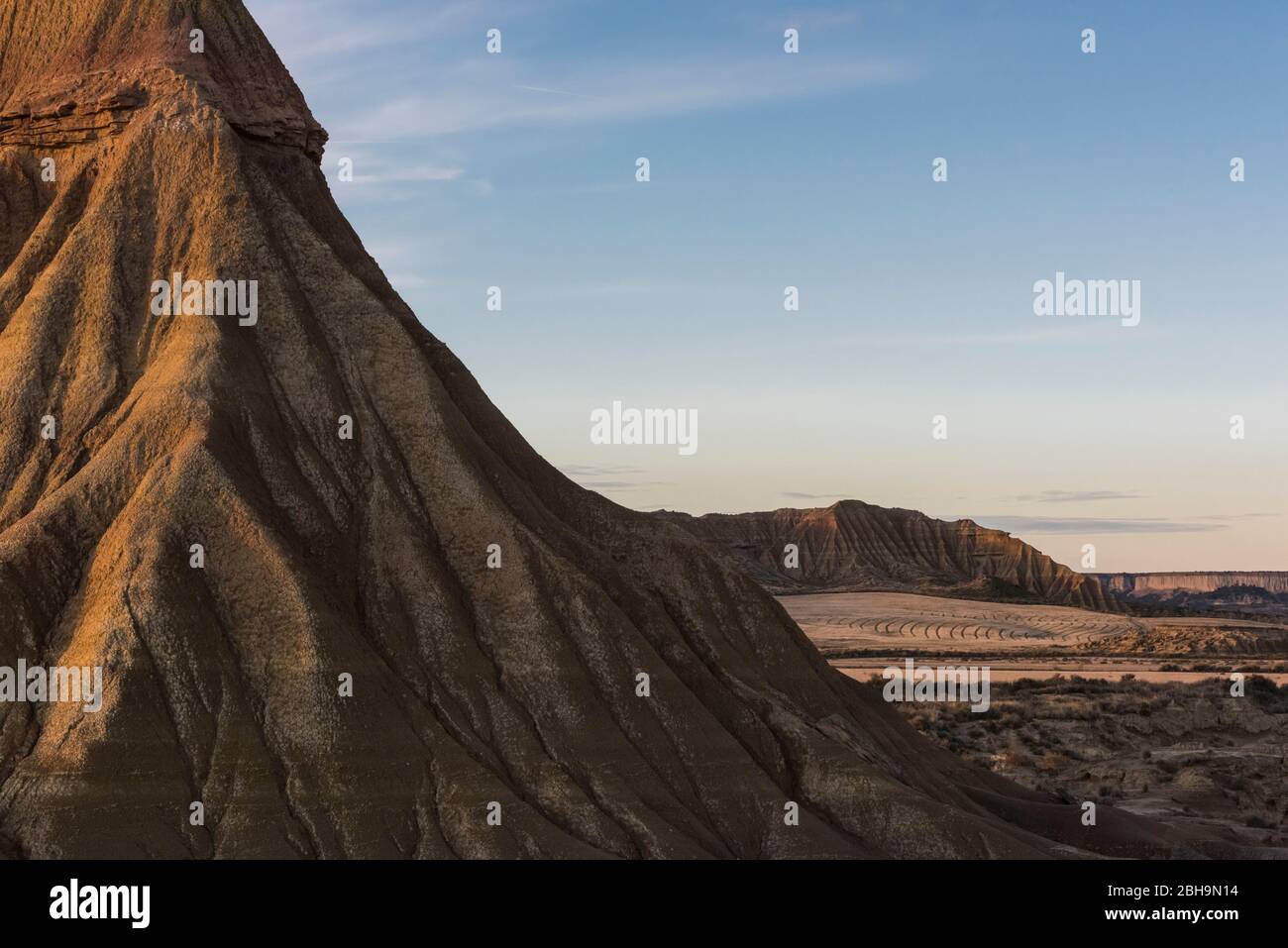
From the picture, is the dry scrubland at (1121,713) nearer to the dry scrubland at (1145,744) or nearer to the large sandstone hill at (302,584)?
the dry scrubland at (1145,744)

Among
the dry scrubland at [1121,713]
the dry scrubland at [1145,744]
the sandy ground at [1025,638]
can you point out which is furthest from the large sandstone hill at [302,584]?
the sandy ground at [1025,638]

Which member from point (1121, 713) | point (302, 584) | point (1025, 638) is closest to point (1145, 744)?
point (1121, 713)

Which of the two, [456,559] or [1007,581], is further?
[1007,581]

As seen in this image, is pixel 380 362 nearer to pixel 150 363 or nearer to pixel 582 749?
pixel 150 363

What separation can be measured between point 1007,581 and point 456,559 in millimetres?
169968

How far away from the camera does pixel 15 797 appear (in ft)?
84.5

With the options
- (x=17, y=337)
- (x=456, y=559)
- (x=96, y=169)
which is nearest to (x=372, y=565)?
(x=456, y=559)

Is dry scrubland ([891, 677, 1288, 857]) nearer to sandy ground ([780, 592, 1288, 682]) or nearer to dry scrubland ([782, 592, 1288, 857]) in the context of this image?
dry scrubland ([782, 592, 1288, 857])

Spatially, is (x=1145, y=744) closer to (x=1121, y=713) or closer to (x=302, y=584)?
(x=1121, y=713)

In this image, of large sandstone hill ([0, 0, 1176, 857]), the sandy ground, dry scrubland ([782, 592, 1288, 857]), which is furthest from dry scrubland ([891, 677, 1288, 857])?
the sandy ground

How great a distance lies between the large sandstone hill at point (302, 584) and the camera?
27062 mm

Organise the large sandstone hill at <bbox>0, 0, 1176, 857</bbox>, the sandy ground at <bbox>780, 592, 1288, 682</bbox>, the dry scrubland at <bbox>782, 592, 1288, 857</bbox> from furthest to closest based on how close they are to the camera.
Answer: the sandy ground at <bbox>780, 592, 1288, 682</bbox> → the dry scrubland at <bbox>782, 592, 1288, 857</bbox> → the large sandstone hill at <bbox>0, 0, 1176, 857</bbox>

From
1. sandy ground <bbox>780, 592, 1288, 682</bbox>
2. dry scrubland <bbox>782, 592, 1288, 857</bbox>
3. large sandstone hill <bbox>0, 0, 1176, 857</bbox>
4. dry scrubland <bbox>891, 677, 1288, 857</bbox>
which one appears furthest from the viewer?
sandy ground <bbox>780, 592, 1288, 682</bbox>

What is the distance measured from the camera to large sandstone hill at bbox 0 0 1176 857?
1065 inches
